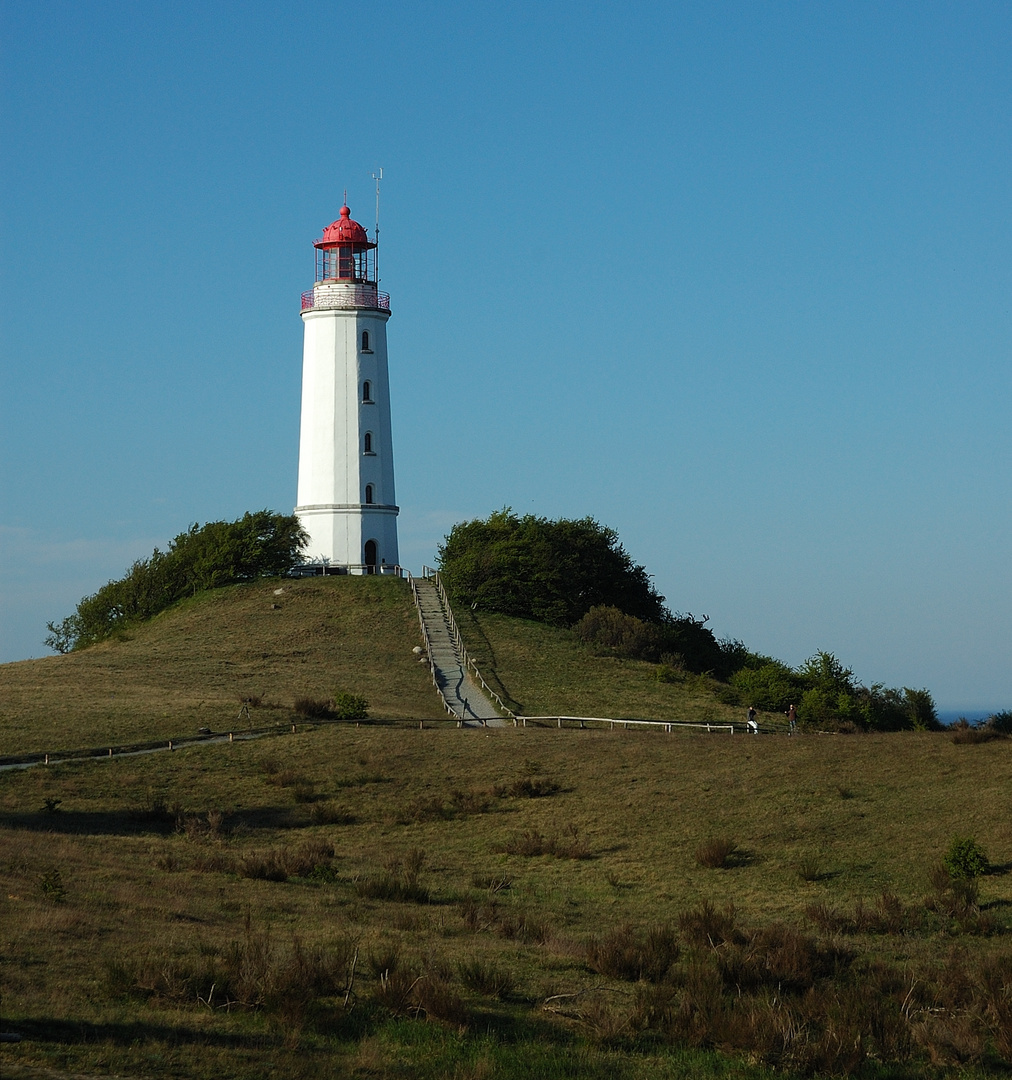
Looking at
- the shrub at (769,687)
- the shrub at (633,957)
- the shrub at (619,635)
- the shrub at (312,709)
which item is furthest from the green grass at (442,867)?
the shrub at (619,635)

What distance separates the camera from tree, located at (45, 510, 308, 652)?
69.9 metres

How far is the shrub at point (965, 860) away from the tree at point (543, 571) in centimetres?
4309

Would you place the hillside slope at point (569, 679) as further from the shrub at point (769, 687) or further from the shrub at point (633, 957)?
the shrub at point (633, 957)

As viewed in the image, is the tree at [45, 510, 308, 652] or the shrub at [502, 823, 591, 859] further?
the tree at [45, 510, 308, 652]

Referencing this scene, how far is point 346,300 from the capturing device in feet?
227

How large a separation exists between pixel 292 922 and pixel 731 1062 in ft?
25.0

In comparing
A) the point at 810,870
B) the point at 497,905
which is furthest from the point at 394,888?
the point at 810,870

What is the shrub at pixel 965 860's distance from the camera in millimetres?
23828

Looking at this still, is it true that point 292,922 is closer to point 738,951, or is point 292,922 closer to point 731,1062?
point 738,951

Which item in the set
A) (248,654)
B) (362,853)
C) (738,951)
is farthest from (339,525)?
(738,951)

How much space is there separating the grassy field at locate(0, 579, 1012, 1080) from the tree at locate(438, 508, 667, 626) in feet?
67.8

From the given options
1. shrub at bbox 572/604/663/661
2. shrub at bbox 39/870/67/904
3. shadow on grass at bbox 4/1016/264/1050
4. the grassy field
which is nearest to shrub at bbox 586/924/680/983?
the grassy field

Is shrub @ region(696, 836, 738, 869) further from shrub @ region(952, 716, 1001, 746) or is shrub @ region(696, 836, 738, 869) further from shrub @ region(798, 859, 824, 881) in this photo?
shrub @ region(952, 716, 1001, 746)

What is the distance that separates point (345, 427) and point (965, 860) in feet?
160
